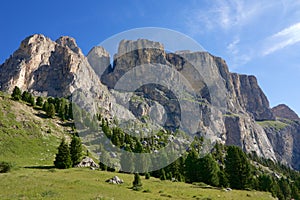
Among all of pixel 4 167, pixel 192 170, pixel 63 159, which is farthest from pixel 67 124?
pixel 4 167

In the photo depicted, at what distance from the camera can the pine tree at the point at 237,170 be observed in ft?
202

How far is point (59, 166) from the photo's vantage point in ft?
158

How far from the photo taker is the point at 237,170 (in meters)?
62.6

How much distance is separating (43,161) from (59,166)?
872 centimetres

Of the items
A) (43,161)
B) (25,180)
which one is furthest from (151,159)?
(25,180)

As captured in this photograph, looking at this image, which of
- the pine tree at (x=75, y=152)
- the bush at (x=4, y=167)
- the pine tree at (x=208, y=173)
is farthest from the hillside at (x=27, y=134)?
the pine tree at (x=208, y=173)

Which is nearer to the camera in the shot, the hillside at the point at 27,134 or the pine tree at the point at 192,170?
the hillside at the point at 27,134

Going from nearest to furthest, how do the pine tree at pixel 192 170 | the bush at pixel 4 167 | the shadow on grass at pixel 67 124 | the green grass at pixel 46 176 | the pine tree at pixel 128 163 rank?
the green grass at pixel 46 176
the bush at pixel 4 167
the pine tree at pixel 128 163
the pine tree at pixel 192 170
the shadow on grass at pixel 67 124

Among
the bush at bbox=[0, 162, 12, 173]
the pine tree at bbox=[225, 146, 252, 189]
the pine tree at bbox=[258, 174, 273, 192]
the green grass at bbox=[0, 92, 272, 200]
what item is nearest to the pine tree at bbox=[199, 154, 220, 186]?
the pine tree at bbox=[225, 146, 252, 189]

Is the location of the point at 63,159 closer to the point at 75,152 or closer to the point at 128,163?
the point at 75,152

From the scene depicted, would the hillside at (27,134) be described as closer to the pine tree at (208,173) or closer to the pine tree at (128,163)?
the pine tree at (128,163)

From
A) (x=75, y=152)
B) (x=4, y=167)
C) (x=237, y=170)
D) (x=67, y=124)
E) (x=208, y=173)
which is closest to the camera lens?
(x=4, y=167)

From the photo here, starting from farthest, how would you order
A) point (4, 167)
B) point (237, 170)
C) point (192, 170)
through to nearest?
point (192, 170) < point (237, 170) < point (4, 167)

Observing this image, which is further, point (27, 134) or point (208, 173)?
point (27, 134)
